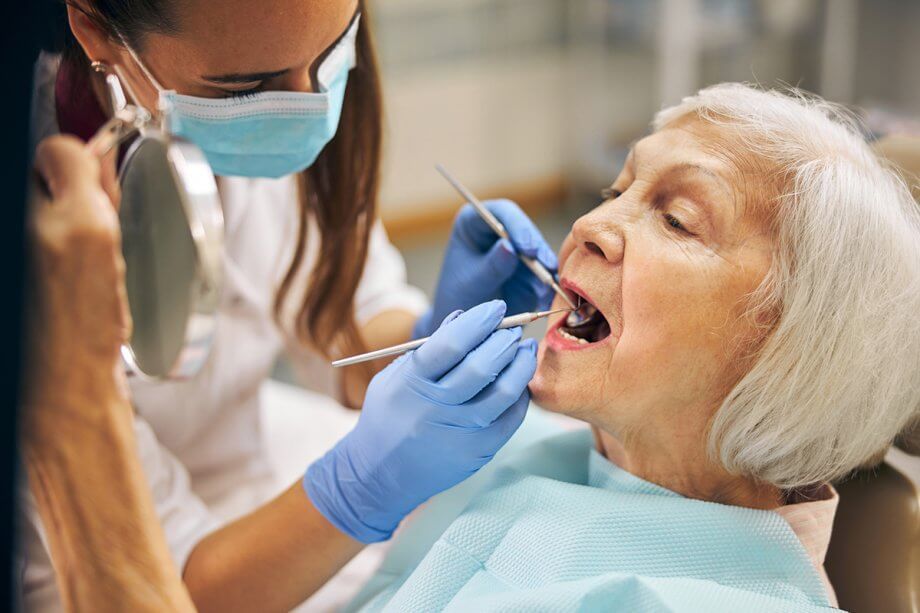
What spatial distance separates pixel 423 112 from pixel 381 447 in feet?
11.0

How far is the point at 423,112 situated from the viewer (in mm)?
4402

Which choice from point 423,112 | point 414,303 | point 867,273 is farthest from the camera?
point 423,112

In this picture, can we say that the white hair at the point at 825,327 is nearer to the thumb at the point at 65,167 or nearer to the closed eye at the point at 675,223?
the closed eye at the point at 675,223

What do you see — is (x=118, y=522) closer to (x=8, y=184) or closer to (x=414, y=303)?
(x=8, y=184)

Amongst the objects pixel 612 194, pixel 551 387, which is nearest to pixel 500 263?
pixel 612 194

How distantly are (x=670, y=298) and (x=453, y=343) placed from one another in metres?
0.28

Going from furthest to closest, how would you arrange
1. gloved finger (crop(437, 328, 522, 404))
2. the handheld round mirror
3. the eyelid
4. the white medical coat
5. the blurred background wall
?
the blurred background wall → the white medical coat → the eyelid → gloved finger (crop(437, 328, 522, 404)) → the handheld round mirror

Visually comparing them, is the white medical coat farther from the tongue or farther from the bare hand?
the bare hand

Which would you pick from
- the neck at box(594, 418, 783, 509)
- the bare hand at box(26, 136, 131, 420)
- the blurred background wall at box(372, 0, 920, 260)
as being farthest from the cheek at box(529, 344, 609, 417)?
the blurred background wall at box(372, 0, 920, 260)

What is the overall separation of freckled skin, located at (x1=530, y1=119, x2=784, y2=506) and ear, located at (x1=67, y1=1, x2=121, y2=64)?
646mm

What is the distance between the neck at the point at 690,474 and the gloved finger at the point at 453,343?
0.85 ft

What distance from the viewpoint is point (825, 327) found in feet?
3.88

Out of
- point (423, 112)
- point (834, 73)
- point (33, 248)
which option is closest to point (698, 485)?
point (33, 248)

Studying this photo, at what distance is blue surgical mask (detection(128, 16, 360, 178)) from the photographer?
1285 mm
